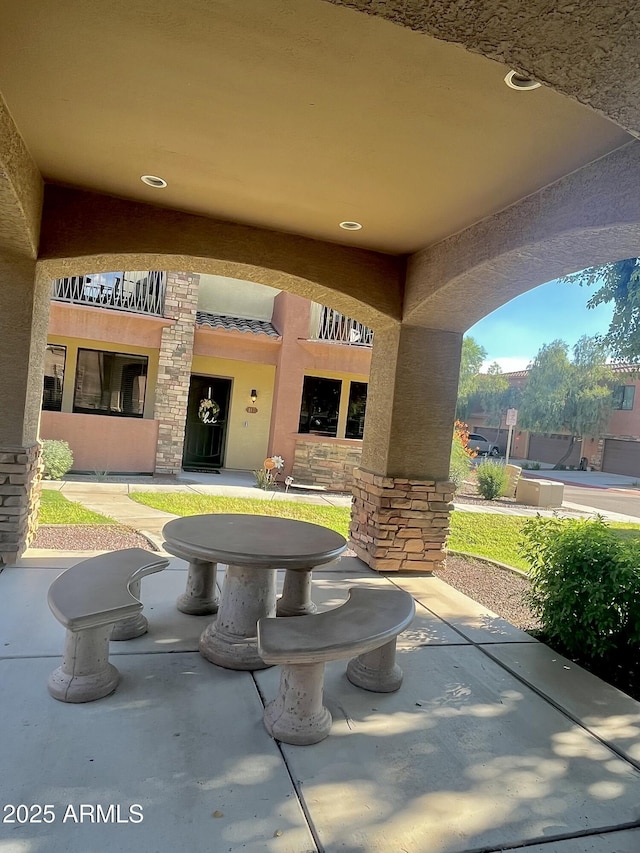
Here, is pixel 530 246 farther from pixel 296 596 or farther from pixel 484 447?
pixel 484 447

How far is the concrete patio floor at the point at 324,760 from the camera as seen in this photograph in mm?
1970

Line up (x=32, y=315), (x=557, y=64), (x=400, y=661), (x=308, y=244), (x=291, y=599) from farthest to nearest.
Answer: (x=308, y=244) → (x=32, y=315) → (x=291, y=599) → (x=400, y=661) → (x=557, y=64)

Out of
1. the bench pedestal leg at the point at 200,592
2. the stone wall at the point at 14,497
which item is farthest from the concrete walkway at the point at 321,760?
the stone wall at the point at 14,497

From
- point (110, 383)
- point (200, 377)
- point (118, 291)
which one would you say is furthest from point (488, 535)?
point (118, 291)

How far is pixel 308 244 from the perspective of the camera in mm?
4984

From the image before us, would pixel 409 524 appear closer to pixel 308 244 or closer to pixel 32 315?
pixel 308 244

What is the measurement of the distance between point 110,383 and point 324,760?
34.5 ft

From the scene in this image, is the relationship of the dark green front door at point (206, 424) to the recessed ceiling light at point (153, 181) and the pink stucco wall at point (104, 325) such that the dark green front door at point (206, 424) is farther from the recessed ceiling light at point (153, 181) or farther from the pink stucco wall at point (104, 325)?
the recessed ceiling light at point (153, 181)

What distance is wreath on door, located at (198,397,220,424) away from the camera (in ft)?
42.4

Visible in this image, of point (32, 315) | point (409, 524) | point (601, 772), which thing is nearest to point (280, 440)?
point (409, 524)

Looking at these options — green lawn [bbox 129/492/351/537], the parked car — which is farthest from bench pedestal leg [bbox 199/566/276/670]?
the parked car

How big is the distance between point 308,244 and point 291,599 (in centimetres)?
317

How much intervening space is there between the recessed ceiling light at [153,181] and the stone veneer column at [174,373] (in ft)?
23.8

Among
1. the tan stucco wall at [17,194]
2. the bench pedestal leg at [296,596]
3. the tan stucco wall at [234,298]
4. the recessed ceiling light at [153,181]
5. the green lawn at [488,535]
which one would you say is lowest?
the green lawn at [488,535]
